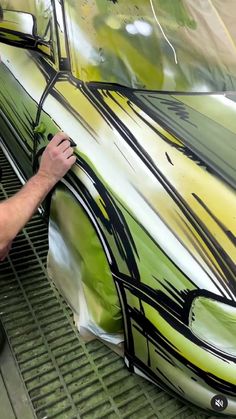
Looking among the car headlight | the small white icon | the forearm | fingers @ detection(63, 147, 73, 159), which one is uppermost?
fingers @ detection(63, 147, 73, 159)

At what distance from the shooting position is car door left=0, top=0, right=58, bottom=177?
60.9 inches

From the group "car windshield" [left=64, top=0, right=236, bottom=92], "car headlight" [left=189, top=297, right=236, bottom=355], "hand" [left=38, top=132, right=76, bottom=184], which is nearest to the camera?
"car headlight" [left=189, top=297, right=236, bottom=355]

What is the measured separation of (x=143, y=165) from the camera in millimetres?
1210

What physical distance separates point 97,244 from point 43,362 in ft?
1.87

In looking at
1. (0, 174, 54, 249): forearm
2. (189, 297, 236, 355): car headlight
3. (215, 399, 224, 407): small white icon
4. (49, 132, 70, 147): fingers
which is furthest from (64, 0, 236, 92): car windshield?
(215, 399, 224, 407): small white icon

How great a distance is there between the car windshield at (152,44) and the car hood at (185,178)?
5.2 inches

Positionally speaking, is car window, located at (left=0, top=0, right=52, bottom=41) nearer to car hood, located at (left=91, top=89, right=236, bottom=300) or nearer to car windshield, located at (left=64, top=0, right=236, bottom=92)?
car windshield, located at (left=64, top=0, right=236, bottom=92)

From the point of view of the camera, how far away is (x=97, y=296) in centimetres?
144

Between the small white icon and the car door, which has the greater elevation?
the car door

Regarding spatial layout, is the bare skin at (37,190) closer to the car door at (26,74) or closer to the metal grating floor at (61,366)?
the car door at (26,74)

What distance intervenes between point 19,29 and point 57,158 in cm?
60

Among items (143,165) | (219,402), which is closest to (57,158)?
(143,165)

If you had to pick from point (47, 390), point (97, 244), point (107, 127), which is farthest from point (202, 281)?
point (47, 390)

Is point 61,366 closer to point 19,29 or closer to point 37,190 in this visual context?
point 37,190
